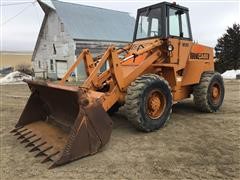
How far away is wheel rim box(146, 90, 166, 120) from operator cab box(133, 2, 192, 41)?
1361mm

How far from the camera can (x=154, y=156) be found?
4215mm

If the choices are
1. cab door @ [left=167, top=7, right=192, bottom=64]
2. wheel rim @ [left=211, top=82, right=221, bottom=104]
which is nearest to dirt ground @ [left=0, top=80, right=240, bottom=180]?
wheel rim @ [left=211, top=82, right=221, bottom=104]

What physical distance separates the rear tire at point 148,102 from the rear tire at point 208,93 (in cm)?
150

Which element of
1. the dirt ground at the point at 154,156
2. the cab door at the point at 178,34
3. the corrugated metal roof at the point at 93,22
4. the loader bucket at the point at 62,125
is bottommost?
the dirt ground at the point at 154,156

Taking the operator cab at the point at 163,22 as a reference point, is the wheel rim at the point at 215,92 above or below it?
below

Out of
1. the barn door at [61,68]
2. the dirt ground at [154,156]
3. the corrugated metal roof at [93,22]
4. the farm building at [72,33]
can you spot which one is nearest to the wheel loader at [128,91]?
the dirt ground at [154,156]

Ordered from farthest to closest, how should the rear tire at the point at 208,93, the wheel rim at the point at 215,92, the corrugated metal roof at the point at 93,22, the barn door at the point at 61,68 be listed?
the barn door at the point at 61,68, the corrugated metal roof at the point at 93,22, the wheel rim at the point at 215,92, the rear tire at the point at 208,93

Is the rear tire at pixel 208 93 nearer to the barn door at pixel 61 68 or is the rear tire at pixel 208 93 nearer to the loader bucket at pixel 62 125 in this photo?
the loader bucket at pixel 62 125

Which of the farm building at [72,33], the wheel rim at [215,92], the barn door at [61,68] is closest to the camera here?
the wheel rim at [215,92]

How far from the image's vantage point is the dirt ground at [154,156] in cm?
367

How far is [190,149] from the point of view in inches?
175

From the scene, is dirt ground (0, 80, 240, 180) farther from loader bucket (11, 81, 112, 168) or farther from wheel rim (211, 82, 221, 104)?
wheel rim (211, 82, 221, 104)

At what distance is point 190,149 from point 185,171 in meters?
0.81

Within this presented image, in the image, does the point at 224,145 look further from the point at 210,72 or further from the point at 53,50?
the point at 53,50
